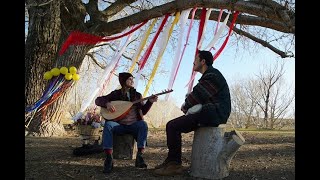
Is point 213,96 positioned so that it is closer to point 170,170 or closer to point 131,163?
point 170,170

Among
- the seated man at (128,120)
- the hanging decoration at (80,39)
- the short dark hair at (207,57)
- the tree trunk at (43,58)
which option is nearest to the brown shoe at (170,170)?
the seated man at (128,120)

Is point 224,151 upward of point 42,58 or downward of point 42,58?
downward

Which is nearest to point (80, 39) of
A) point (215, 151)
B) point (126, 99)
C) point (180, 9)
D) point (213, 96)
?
point (180, 9)

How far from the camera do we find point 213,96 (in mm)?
4402

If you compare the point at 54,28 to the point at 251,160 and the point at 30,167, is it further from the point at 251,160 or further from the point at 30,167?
the point at 251,160

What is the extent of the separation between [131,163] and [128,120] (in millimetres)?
→ 653

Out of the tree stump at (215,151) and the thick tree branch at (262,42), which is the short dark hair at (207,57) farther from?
the thick tree branch at (262,42)

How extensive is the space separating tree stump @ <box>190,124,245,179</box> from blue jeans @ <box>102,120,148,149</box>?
35.2 inches

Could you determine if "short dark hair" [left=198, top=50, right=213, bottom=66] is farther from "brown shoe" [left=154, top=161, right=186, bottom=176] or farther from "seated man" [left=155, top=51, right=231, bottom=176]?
"brown shoe" [left=154, top=161, right=186, bottom=176]

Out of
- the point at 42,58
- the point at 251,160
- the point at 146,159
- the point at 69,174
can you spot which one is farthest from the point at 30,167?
the point at 42,58
